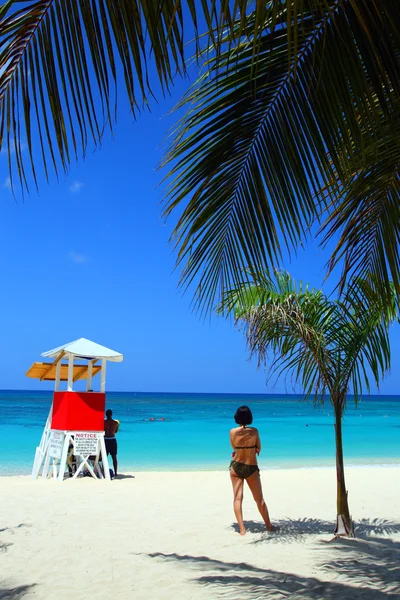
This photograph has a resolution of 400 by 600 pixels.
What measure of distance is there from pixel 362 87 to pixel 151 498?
7.91 m

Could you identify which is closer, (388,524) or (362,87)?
(362,87)

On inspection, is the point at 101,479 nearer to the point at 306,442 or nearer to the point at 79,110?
the point at 79,110

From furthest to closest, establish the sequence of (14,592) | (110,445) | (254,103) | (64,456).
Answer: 1. (110,445)
2. (64,456)
3. (14,592)
4. (254,103)

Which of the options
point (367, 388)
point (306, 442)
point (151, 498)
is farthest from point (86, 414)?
point (306, 442)

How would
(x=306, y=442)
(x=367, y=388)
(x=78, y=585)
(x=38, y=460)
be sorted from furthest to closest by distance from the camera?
(x=306, y=442), (x=38, y=460), (x=367, y=388), (x=78, y=585)

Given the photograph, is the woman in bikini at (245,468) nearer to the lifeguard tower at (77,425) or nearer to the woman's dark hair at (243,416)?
the woman's dark hair at (243,416)

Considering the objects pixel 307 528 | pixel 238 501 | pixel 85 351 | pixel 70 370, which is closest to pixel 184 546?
pixel 238 501

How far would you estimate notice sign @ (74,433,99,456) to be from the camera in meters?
10.3

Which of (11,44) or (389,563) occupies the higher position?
(11,44)

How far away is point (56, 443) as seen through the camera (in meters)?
10.5

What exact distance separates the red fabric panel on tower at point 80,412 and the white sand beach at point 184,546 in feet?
3.44

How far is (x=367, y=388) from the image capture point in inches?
215

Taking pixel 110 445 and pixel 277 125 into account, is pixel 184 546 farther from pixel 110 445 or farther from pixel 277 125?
pixel 110 445

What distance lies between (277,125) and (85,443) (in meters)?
8.93
